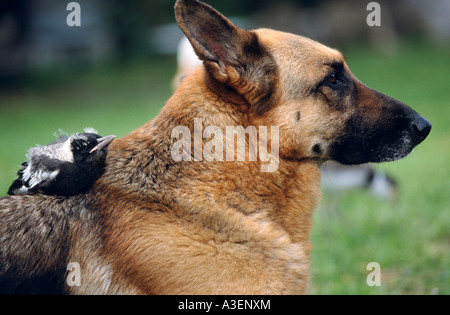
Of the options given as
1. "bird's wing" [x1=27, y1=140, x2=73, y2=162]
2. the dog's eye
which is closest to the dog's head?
the dog's eye

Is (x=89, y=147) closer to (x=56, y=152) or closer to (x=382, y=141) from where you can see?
(x=56, y=152)

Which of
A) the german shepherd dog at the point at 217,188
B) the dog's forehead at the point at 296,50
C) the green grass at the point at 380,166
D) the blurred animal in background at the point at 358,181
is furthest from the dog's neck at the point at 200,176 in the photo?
the blurred animal in background at the point at 358,181

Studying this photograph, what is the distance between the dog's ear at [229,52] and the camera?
115 inches

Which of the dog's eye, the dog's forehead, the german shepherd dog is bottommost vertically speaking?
the german shepherd dog

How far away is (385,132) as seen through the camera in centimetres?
329

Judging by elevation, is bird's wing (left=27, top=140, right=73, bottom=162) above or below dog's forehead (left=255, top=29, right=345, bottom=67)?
below

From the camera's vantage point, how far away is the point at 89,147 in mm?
3158

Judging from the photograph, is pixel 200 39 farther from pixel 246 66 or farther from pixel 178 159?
pixel 178 159

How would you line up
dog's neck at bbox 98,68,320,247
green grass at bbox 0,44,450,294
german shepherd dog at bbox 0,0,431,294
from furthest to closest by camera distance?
green grass at bbox 0,44,450,294
dog's neck at bbox 98,68,320,247
german shepherd dog at bbox 0,0,431,294

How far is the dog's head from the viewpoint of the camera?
3045 mm

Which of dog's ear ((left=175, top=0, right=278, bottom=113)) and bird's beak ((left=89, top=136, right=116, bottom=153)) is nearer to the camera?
dog's ear ((left=175, top=0, right=278, bottom=113))

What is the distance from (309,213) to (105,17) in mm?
20071

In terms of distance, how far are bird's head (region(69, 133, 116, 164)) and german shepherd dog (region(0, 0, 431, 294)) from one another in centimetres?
6

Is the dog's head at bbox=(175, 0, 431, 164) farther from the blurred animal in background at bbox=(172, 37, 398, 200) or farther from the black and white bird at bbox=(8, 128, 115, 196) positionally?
the blurred animal in background at bbox=(172, 37, 398, 200)
